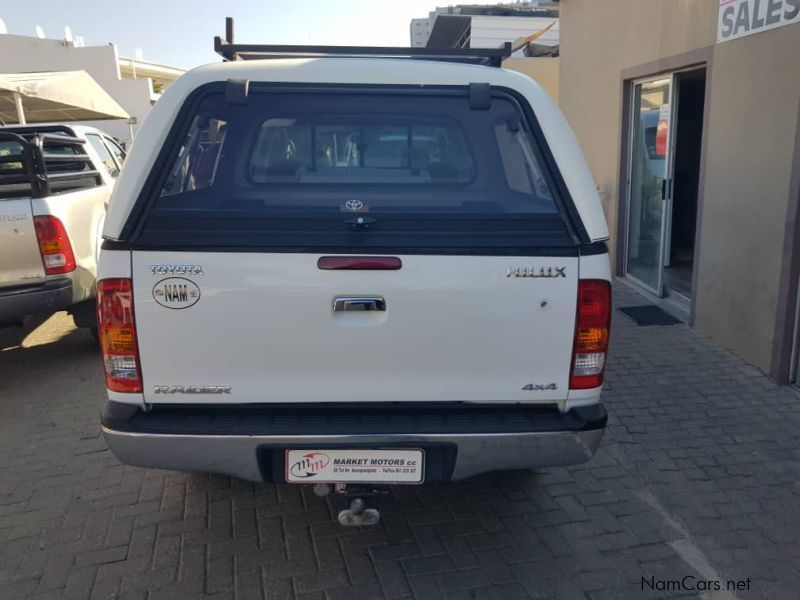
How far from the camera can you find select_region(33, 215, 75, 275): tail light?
4754 millimetres

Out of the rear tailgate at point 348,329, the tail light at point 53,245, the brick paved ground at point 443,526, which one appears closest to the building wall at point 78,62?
the tail light at point 53,245

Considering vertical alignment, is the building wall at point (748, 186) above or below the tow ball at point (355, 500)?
above

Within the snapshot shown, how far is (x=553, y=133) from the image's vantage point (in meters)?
2.58

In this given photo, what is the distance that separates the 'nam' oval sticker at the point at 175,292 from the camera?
2.36 m

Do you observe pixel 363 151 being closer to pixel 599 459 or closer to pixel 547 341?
pixel 547 341

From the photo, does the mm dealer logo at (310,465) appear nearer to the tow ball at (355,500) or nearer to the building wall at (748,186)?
the tow ball at (355,500)

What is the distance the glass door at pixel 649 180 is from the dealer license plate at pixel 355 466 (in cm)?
521

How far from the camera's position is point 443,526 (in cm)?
314

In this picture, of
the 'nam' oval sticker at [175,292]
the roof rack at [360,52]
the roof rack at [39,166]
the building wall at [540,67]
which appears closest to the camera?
the 'nam' oval sticker at [175,292]

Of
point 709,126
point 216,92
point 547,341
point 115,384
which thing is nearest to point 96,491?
point 115,384

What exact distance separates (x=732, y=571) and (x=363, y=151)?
2.40 m

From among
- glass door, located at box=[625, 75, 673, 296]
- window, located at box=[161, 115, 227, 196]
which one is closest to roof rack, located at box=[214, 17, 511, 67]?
window, located at box=[161, 115, 227, 196]

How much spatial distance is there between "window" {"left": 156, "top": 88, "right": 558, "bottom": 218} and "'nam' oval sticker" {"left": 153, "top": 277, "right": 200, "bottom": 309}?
319 mm

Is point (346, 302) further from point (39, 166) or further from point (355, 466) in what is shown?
point (39, 166)
